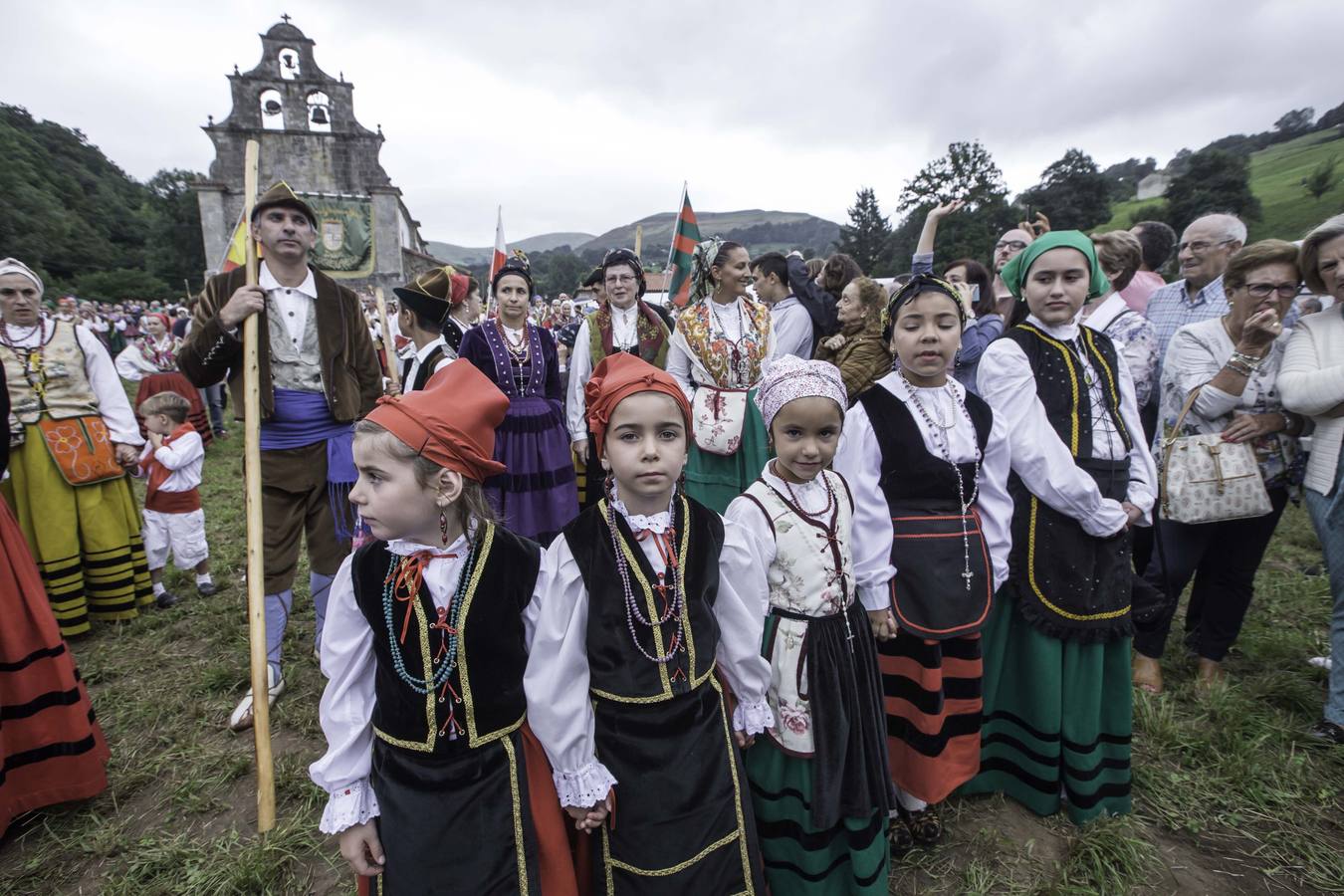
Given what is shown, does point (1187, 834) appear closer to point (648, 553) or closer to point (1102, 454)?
point (1102, 454)

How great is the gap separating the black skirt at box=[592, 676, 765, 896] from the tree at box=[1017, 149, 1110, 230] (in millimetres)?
48292

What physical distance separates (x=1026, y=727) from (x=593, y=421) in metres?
2.20

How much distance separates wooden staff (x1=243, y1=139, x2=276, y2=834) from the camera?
2486 mm

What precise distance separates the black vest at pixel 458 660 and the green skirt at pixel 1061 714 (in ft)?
6.60

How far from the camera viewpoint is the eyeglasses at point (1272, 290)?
9.25 feet

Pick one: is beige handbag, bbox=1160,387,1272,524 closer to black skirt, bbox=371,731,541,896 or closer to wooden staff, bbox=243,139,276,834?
black skirt, bbox=371,731,541,896

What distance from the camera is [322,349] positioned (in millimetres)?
3242

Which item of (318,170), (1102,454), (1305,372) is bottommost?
(1102,454)

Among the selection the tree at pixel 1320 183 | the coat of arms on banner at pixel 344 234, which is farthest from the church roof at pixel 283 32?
the tree at pixel 1320 183

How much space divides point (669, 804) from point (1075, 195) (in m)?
52.4

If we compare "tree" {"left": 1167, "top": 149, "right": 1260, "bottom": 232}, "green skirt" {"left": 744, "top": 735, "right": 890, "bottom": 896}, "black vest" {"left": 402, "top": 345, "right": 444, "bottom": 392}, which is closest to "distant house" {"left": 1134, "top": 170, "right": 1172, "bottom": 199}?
"tree" {"left": 1167, "top": 149, "right": 1260, "bottom": 232}

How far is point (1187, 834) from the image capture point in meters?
2.45

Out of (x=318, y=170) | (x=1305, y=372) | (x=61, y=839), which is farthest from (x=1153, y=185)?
(x=61, y=839)

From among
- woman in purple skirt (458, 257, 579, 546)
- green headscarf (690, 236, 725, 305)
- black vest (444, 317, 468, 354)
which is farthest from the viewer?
black vest (444, 317, 468, 354)
